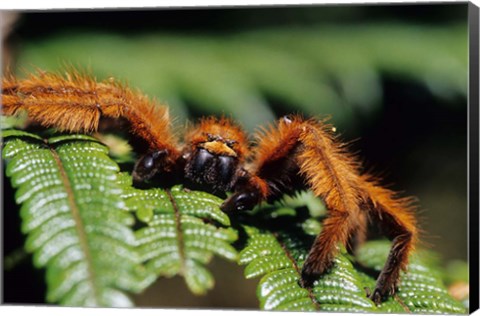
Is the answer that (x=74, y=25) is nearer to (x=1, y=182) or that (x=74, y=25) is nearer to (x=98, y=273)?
(x=1, y=182)

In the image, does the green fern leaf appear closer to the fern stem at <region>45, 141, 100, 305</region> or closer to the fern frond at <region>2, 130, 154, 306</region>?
the fern frond at <region>2, 130, 154, 306</region>

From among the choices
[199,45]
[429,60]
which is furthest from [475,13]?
[199,45]

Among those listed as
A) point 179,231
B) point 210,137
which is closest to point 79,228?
point 179,231

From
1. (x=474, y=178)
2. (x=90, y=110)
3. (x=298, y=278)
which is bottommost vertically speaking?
(x=298, y=278)

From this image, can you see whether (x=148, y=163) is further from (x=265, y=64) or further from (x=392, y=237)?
(x=265, y=64)

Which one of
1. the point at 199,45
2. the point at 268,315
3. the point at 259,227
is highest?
the point at 199,45

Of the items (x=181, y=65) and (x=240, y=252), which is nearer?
(x=240, y=252)

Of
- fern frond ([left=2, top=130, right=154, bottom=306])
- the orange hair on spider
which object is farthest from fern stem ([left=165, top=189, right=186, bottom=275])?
the orange hair on spider

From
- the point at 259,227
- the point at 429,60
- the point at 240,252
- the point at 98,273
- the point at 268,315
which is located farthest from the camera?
the point at 429,60
